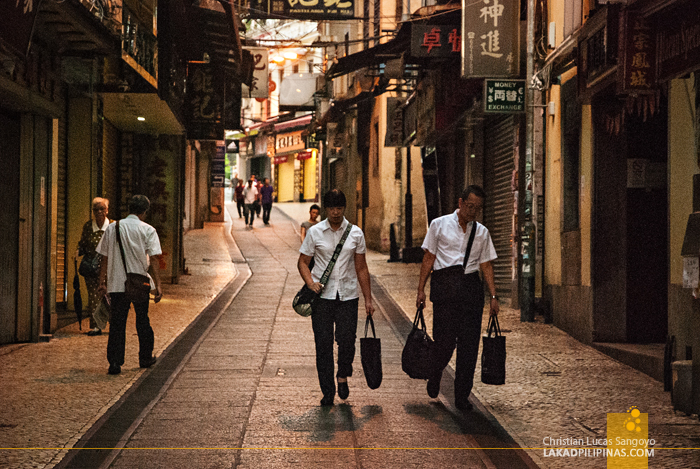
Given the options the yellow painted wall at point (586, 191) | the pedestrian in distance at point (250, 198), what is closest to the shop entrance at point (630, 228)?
the yellow painted wall at point (586, 191)

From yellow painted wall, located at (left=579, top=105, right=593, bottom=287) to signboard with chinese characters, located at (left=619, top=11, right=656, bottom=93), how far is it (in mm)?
3007

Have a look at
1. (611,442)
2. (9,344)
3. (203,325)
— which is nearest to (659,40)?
(611,442)

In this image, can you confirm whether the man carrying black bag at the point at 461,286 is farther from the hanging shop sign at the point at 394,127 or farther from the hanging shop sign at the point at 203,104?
the hanging shop sign at the point at 394,127

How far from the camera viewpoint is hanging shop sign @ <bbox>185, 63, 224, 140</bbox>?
1981 centimetres

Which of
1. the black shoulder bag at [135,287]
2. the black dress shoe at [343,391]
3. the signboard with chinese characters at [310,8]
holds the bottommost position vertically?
the black dress shoe at [343,391]

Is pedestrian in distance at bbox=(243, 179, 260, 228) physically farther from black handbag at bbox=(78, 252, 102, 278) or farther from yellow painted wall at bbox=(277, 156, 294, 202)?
black handbag at bbox=(78, 252, 102, 278)

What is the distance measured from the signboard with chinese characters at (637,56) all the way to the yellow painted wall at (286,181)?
45240 mm

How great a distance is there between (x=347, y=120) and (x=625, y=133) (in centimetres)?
2465

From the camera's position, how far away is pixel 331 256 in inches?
300

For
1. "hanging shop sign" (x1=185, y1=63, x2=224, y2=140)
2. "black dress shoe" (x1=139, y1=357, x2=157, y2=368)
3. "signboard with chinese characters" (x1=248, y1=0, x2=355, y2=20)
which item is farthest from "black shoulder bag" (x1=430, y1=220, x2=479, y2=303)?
"signboard with chinese characters" (x1=248, y1=0, x2=355, y2=20)

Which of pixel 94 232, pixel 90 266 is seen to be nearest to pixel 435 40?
pixel 94 232

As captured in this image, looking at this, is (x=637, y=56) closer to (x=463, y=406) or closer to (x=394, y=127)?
(x=463, y=406)

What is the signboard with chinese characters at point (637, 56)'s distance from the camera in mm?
8820

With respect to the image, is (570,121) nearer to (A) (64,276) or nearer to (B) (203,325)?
(B) (203,325)
